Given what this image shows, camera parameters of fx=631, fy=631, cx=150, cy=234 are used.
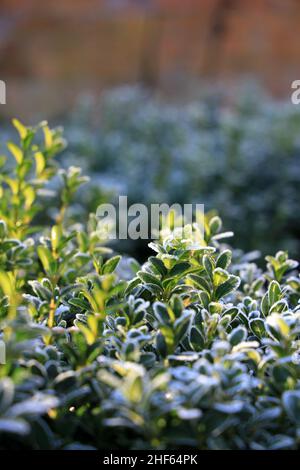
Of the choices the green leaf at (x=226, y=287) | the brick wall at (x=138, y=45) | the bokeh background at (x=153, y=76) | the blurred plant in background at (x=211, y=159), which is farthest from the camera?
the brick wall at (x=138, y=45)

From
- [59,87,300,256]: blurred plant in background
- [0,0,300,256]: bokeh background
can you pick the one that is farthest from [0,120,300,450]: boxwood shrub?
[0,0,300,256]: bokeh background

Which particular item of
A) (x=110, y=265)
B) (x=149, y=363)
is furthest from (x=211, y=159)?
(x=149, y=363)

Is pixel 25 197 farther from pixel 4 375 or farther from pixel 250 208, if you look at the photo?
pixel 250 208

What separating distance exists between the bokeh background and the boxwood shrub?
2.25 m

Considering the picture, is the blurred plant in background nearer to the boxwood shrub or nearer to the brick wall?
the boxwood shrub

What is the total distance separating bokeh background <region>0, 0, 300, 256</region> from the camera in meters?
3.75

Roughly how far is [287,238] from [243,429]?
7.46 feet

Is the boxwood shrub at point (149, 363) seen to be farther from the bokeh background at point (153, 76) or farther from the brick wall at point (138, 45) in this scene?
the brick wall at point (138, 45)

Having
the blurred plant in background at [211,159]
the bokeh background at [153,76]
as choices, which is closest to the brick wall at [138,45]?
the bokeh background at [153,76]

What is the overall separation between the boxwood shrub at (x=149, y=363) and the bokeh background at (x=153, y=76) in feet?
7.37

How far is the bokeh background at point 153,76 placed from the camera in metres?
3.75

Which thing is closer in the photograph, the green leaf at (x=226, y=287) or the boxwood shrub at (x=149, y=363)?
the boxwood shrub at (x=149, y=363)

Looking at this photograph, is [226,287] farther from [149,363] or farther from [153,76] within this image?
[153,76]

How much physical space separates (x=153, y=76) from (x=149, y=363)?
18.2 ft
